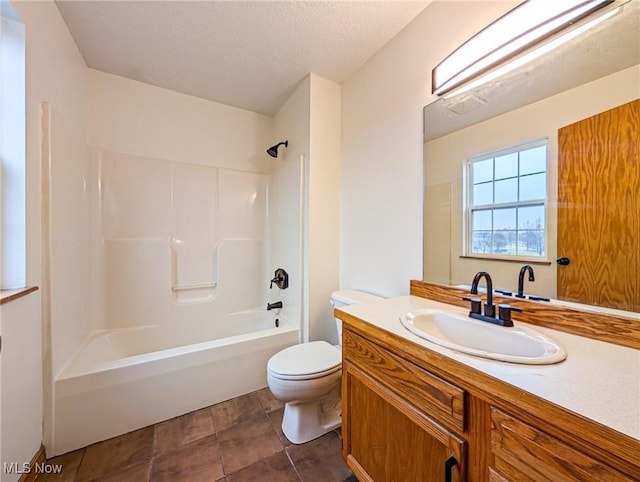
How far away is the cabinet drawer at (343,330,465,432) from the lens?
0.68m

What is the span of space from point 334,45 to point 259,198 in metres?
1.50

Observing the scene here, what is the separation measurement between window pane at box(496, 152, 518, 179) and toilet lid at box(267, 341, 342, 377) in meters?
1.26

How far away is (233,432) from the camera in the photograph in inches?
58.2

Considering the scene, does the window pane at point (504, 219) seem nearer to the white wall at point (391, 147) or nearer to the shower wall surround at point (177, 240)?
the white wall at point (391, 147)

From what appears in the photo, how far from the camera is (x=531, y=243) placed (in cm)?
102

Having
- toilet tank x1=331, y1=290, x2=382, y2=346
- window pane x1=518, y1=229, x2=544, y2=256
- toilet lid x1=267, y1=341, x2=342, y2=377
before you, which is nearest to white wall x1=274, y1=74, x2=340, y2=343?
toilet tank x1=331, y1=290, x2=382, y2=346

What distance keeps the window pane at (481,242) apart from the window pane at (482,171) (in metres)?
0.25

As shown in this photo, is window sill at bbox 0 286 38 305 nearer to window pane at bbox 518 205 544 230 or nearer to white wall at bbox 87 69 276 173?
white wall at bbox 87 69 276 173

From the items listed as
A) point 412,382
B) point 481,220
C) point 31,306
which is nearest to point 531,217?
point 481,220

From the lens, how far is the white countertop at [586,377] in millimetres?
459

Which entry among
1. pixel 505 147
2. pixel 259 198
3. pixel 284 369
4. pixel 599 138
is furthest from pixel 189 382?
pixel 599 138

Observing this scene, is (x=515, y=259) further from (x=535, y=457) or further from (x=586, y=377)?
(x=535, y=457)

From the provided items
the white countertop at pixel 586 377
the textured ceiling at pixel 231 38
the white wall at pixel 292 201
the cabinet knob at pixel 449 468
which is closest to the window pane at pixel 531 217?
the white countertop at pixel 586 377

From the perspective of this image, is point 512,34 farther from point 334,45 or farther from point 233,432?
point 233,432
